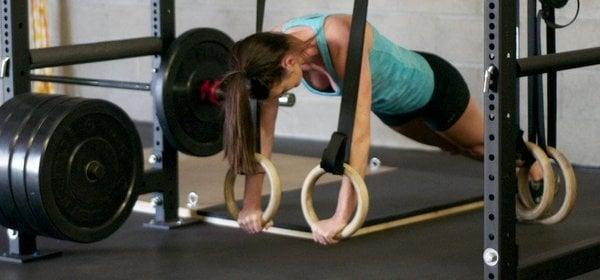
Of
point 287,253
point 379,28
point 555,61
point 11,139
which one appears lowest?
point 287,253

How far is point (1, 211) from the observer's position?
3418 millimetres

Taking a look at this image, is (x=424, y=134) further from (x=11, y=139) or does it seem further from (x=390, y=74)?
(x=11, y=139)

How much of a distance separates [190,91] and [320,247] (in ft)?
2.41

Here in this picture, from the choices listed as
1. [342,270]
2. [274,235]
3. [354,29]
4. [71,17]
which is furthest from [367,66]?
[71,17]

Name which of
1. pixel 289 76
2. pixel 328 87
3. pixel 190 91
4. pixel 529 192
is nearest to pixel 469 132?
pixel 529 192

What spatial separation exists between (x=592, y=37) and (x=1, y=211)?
301cm

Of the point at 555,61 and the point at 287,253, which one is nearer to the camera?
the point at 555,61

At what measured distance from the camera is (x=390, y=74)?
3666 millimetres

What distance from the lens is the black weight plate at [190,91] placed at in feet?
13.0

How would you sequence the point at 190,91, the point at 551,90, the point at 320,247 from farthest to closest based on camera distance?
the point at 190,91
the point at 320,247
the point at 551,90

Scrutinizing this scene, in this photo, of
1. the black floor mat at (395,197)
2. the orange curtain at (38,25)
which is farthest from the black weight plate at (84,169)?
the orange curtain at (38,25)

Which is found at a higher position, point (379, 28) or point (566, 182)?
point (379, 28)

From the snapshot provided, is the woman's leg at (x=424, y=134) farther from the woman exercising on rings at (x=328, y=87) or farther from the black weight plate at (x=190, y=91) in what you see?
the black weight plate at (x=190, y=91)

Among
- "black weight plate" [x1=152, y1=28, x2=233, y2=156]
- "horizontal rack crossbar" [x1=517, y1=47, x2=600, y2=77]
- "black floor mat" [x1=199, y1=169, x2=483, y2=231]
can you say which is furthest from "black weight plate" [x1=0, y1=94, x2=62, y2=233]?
"horizontal rack crossbar" [x1=517, y1=47, x2=600, y2=77]
